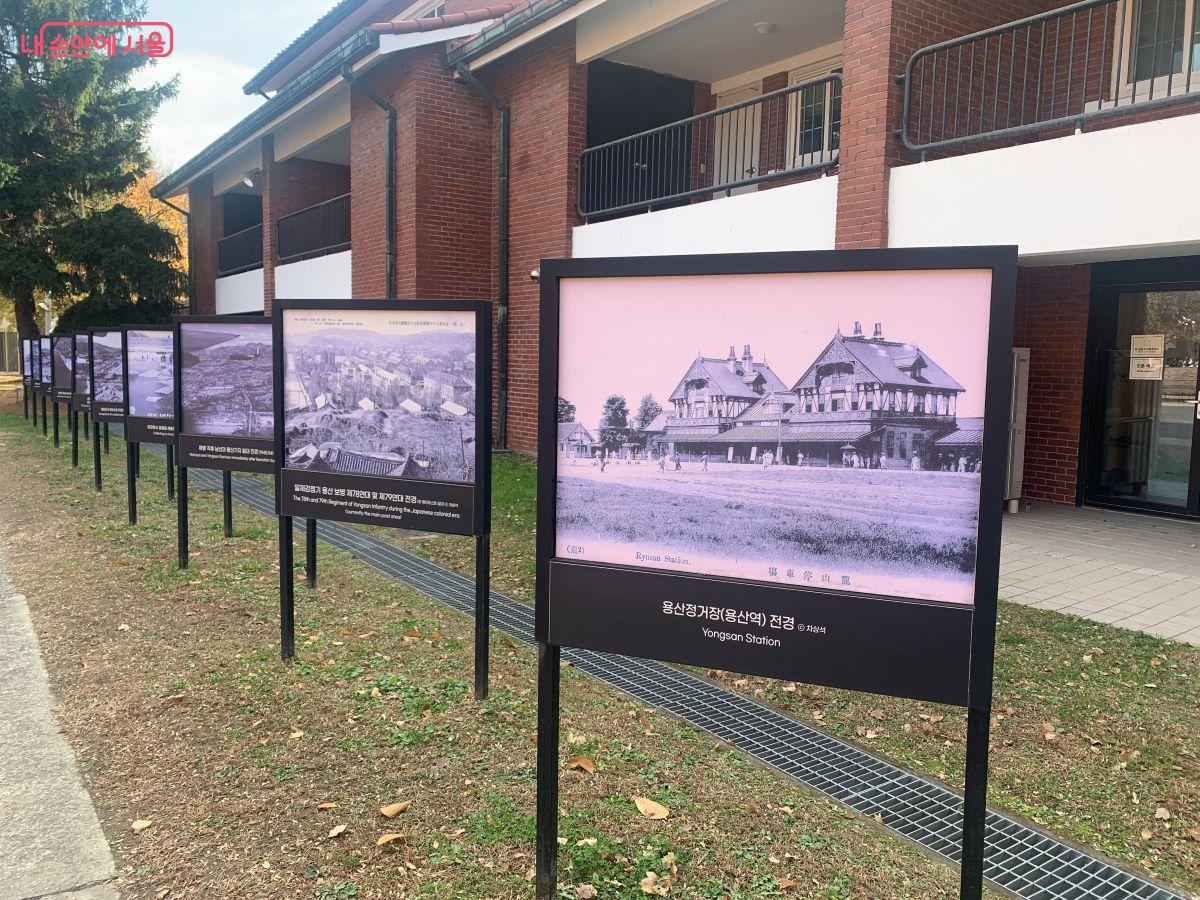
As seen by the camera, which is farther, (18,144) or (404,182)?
(18,144)

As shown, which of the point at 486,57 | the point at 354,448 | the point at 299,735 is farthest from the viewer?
the point at 486,57

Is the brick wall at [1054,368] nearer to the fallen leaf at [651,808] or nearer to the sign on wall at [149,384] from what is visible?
the fallen leaf at [651,808]

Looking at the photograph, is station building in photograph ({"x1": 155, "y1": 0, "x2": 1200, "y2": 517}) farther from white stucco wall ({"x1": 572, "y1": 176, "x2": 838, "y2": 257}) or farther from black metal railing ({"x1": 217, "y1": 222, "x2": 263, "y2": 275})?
black metal railing ({"x1": 217, "y1": 222, "x2": 263, "y2": 275})

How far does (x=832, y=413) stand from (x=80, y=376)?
12635 mm

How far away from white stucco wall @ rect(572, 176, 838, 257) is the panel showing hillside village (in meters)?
4.06

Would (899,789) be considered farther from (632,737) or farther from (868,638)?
(868,638)

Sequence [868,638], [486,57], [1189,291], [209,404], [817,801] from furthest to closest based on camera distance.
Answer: [486,57] < [1189,291] < [209,404] < [817,801] < [868,638]

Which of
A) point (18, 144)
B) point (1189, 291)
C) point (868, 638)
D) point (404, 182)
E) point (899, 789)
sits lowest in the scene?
point (899, 789)

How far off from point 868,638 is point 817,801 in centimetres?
137

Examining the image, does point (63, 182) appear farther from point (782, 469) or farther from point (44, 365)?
point (782, 469)

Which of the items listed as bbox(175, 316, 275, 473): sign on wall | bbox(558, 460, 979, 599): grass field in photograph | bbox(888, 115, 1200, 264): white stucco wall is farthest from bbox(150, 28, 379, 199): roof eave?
bbox(558, 460, 979, 599): grass field in photograph

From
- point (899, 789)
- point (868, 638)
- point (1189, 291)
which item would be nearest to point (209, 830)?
point (868, 638)

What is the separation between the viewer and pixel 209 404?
600 cm

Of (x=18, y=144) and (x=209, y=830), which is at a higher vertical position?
(x=18, y=144)
